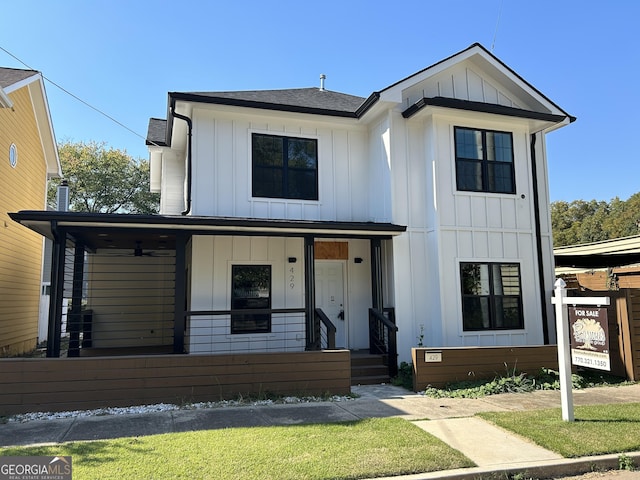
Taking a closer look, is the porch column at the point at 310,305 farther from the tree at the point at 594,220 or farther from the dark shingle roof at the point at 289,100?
the tree at the point at 594,220

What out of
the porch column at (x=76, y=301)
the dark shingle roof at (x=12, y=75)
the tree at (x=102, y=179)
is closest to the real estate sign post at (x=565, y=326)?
the porch column at (x=76, y=301)

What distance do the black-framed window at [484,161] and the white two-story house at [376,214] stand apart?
0.11 feet

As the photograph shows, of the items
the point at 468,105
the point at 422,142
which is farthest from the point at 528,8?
the point at 422,142

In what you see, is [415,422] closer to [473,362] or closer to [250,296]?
[473,362]

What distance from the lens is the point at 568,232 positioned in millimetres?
48969

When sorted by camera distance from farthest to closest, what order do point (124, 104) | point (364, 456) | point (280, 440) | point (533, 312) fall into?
point (124, 104) < point (533, 312) < point (280, 440) < point (364, 456)

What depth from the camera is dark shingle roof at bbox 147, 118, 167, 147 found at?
13703 millimetres

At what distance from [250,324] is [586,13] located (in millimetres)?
11200

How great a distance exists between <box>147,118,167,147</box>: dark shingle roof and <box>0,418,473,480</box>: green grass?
986 centimetres

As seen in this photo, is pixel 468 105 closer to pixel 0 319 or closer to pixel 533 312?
pixel 533 312

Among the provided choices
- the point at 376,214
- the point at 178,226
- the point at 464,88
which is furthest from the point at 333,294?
the point at 464,88

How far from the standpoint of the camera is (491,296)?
11.0 m

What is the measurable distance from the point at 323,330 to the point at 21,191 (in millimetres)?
10601

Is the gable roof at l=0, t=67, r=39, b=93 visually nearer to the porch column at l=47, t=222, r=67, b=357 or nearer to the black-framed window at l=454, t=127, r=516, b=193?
the porch column at l=47, t=222, r=67, b=357
